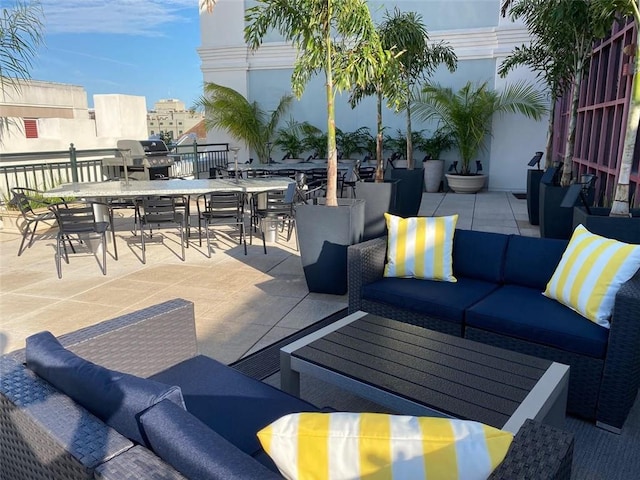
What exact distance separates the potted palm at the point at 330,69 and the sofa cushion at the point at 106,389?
2960 mm

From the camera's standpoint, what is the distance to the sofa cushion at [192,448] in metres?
1.02

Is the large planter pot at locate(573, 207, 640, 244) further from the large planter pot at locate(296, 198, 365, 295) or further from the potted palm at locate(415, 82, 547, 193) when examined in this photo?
the potted palm at locate(415, 82, 547, 193)

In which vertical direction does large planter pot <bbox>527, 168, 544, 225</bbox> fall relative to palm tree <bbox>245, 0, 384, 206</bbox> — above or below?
below

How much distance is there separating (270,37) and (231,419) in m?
12.6

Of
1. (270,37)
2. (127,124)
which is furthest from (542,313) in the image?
(127,124)

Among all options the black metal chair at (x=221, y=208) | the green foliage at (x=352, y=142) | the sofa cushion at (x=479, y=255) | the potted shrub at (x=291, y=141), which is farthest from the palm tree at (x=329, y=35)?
the potted shrub at (x=291, y=141)

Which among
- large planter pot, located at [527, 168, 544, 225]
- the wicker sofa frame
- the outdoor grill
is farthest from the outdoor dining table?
the wicker sofa frame

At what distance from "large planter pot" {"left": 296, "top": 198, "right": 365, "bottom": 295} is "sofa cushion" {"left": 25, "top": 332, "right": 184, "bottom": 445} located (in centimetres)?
295

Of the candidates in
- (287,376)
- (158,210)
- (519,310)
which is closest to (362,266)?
(519,310)

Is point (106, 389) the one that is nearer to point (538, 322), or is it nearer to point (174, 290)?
point (538, 322)

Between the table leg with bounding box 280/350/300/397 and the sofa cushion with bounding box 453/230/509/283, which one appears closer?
the table leg with bounding box 280/350/300/397

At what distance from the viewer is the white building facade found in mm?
11016

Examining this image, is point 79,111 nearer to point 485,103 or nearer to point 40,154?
point 40,154

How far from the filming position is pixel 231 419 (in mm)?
1764
